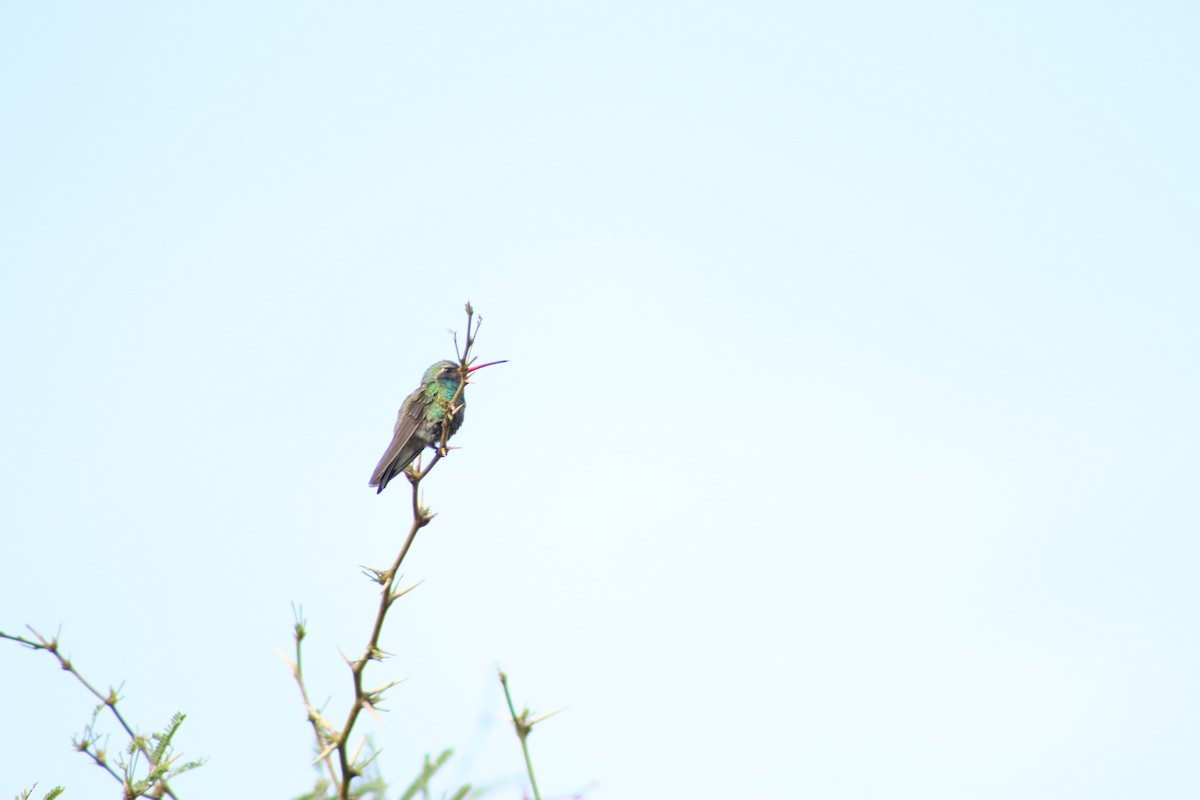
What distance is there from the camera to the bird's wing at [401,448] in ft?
36.9

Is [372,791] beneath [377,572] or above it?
beneath

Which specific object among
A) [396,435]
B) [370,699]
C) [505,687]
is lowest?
[505,687]

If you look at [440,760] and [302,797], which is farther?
[302,797]

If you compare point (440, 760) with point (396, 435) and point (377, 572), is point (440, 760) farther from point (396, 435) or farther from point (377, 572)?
point (396, 435)

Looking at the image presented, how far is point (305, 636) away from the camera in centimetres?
350

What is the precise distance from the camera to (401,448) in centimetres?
1133

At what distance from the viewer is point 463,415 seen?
39.6ft

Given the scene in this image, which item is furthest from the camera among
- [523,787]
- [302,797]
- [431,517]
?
[431,517]

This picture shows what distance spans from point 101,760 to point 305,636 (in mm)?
1159

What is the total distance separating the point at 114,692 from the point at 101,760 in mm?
226

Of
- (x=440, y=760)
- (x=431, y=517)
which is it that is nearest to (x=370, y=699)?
(x=440, y=760)

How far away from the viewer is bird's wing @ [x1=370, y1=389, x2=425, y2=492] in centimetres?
1125

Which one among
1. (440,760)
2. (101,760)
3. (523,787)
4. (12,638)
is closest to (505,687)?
(523,787)

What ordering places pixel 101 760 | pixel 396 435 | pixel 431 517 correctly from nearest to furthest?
pixel 101 760
pixel 431 517
pixel 396 435
